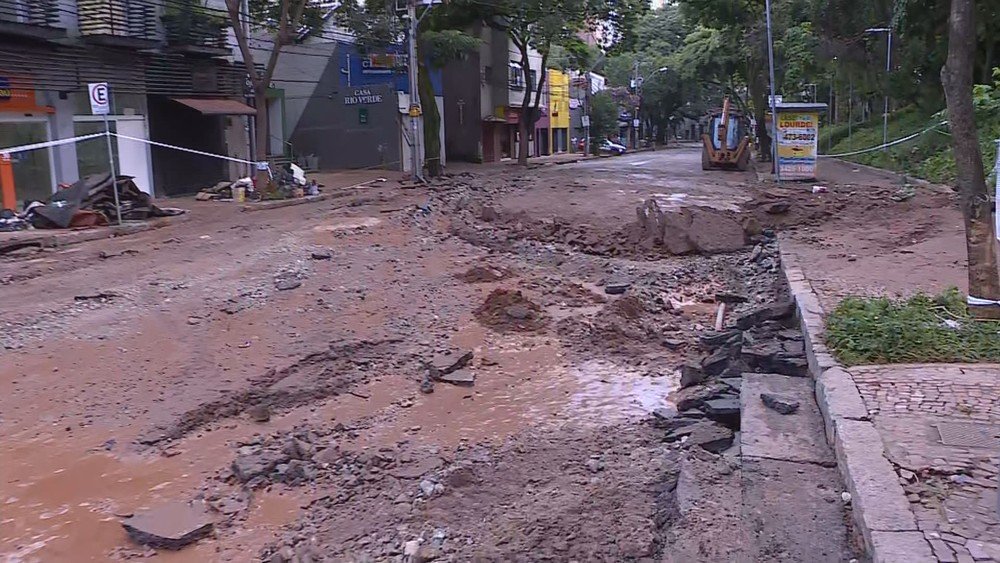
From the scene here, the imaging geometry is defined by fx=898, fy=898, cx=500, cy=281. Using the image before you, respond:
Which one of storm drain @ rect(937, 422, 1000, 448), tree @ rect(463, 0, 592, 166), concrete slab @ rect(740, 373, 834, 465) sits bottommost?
concrete slab @ rect(740, 373, 834, 465)

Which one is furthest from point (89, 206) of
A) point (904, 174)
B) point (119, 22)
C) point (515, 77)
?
point (515, 77)

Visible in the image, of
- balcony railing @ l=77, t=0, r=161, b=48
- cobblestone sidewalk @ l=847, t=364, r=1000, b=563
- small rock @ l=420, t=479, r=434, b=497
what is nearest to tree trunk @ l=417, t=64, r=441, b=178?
balcony railing @ l=77, t=0, r=161, b=48

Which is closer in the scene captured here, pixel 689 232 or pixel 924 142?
pixel 689 232

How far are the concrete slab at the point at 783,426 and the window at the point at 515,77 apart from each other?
1714 inches

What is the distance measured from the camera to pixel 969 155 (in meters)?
7.59

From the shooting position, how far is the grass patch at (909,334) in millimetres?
6625

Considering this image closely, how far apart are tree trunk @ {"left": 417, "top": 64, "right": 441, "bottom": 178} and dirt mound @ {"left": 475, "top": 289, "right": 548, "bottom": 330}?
2118 cm

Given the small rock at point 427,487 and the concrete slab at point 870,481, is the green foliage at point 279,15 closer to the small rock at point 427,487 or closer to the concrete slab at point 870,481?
the small rock at point 427,487

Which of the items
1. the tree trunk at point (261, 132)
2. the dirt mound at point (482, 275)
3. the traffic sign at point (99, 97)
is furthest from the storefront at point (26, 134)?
the dirt mound at point (482, 275)

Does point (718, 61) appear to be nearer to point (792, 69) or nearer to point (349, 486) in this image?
point (792, 69)

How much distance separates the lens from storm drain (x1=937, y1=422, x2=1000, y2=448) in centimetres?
505

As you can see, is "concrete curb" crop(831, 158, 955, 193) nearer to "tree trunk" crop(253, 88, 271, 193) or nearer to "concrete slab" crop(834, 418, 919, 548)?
"concrete slab" crop(834, 418, 919, 548)

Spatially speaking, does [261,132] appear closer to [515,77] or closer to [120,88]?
[120,88]

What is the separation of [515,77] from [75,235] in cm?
3732
